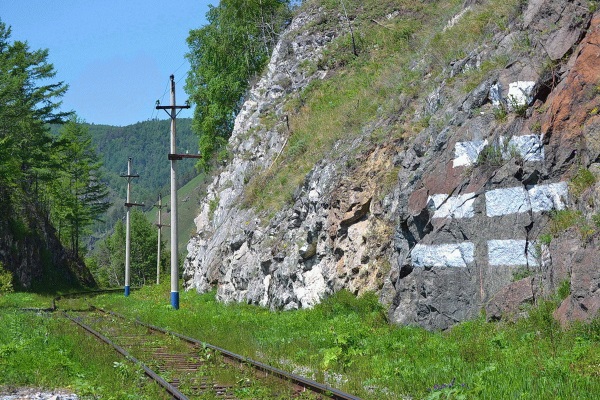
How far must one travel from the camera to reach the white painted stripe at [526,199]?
1176cm

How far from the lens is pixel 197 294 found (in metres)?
31.3

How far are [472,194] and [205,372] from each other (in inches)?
247

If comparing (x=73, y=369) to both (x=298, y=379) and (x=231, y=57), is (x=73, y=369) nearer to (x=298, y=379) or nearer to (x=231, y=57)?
(x=298, y=379)

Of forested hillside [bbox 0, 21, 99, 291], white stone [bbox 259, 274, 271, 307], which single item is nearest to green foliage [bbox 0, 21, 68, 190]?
forested hillside [bbox 0, 21, 99, 291]

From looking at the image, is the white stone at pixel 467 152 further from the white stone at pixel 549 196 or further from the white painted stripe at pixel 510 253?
the white painted stripe at pixel 510 253

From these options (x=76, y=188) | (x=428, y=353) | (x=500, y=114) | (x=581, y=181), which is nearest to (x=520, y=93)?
(x=500, y=114)

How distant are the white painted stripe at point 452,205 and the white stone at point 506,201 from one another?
1.25 ft

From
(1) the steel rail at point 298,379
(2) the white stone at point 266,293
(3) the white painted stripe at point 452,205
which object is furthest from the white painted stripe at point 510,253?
(2) the white stone at point 266,293

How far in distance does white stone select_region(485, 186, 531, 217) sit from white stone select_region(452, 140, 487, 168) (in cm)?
110

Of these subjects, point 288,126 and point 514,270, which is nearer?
point 514,270

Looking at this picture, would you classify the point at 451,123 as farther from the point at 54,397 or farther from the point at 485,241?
the point at 54,397

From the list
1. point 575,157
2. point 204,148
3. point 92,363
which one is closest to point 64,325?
point 92,363

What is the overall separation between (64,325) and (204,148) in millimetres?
29987

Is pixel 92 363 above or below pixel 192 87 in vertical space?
below
